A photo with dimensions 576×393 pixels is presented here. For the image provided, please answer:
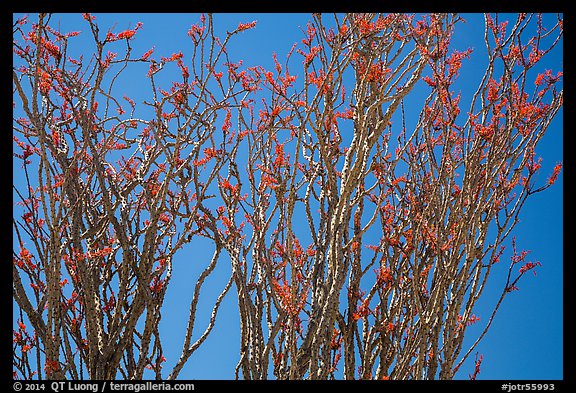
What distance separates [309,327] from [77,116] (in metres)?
1.52

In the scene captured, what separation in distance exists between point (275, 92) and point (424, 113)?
887mm

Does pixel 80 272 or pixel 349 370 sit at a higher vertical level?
pixel 80 272

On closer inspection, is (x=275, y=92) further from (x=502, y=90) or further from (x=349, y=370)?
(x=349, y=370)

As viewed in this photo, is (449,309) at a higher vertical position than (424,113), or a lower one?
lower

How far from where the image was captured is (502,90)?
3588 millimetres

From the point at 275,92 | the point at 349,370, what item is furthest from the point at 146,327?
the point at 275,92
